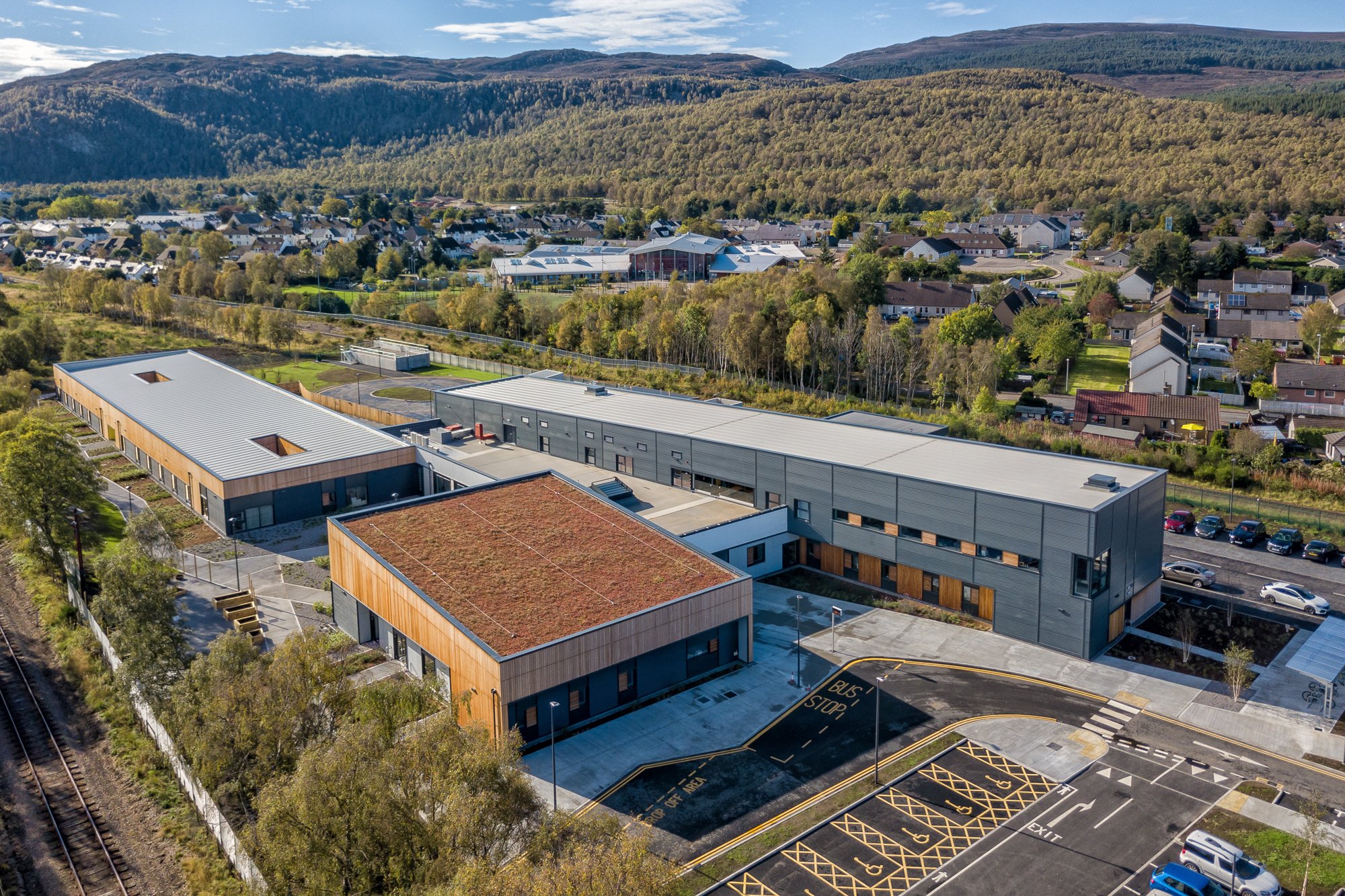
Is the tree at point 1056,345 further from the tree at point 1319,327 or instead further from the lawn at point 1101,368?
the tree at point 1319,327

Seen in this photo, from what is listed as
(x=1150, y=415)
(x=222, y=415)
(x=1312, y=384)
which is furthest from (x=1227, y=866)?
(x=222, y=415)

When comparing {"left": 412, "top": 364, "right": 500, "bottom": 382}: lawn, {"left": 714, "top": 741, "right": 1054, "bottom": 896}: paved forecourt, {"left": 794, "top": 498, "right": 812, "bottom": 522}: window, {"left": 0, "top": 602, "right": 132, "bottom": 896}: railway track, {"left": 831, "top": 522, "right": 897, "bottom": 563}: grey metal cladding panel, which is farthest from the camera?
{"left": 412, "top": 364, "right": 500, "bottom": 382}: lawn

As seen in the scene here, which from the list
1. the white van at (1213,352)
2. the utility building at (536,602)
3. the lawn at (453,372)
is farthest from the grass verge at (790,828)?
the white van at (1213,352)

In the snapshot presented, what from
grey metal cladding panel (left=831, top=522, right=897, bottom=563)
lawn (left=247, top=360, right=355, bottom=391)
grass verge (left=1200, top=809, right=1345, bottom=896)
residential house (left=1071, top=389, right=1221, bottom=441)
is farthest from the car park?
lawn (left=247, top=360, right=355, bottom=391)

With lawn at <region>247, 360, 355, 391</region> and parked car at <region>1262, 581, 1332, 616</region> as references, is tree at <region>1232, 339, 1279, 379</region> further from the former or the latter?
lawn at <region>247, 360, 355, 391</region>

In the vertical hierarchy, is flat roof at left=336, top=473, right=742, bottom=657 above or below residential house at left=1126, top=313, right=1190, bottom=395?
below

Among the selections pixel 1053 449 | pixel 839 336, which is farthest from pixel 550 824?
pixel 839 336

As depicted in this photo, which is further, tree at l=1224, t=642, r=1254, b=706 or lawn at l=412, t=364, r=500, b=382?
lawn at l=412, t=364, r=500, b=382
